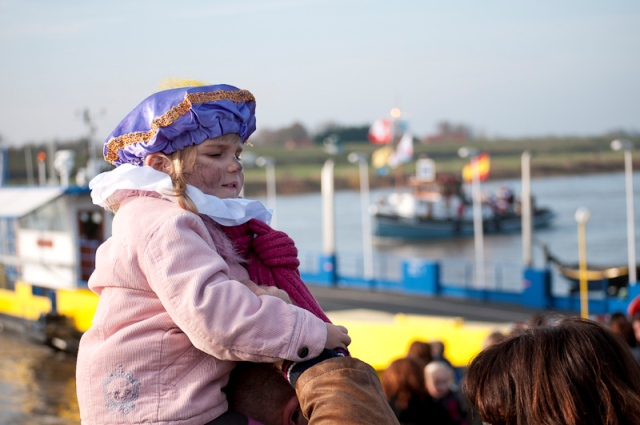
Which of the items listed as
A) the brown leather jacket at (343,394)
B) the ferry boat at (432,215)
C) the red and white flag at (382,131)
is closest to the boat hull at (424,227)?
the ferry boat at (432,215)

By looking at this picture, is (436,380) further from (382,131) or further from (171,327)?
(382,131)

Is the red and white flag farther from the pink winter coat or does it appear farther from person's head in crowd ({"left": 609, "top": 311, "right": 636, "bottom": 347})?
the pink winter coat

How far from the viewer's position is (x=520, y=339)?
1.64 meters

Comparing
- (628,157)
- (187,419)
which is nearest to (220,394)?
(187,419)

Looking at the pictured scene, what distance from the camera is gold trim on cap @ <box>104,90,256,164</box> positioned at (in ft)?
6.38

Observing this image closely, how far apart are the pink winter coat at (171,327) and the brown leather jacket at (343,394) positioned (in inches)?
3.9

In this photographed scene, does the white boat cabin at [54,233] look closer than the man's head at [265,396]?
No

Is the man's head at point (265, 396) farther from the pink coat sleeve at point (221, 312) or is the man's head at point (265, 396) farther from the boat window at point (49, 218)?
the boat window at point (49, 218)

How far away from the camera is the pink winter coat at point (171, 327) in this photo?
1750 millimetres

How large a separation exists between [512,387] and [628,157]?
A: 18102mm

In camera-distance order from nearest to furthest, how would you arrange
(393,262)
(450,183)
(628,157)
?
(628,157) < (393,262) < (450,183)

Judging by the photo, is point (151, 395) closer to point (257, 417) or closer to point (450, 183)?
point (257, 417)

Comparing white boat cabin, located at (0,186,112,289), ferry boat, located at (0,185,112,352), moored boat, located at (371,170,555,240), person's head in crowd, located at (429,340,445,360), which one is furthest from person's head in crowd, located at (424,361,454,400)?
moored boat, located at (371,170,555,240)

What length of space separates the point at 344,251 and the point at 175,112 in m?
44.6
